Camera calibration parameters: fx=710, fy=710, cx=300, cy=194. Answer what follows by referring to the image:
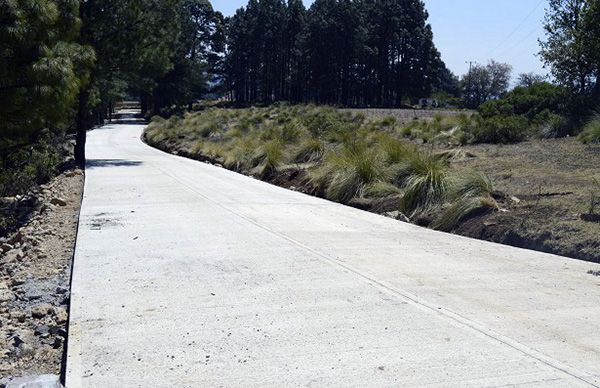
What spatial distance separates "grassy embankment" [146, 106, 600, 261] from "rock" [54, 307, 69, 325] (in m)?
6.46

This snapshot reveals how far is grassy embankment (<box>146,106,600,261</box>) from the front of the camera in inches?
420

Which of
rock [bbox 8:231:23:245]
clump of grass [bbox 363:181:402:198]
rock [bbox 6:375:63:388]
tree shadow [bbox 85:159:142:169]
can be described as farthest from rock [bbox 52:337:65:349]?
tree shadow [bbox 85:159:142:169]

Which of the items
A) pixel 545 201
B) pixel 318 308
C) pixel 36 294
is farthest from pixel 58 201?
pixel 318 308

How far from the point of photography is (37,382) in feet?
16.0

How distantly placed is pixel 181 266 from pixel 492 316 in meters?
3.75

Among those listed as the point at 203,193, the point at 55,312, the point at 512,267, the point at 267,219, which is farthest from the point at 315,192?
the point at 55,312

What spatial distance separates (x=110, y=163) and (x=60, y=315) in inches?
768

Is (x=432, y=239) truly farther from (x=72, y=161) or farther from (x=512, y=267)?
(x=72, y=161)

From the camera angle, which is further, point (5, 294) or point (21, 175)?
point (21, 175)

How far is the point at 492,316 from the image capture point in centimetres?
654

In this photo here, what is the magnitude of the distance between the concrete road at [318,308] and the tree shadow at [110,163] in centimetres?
1286

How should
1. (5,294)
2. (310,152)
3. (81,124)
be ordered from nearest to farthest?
(5,294) < (310,152) < (81,124)

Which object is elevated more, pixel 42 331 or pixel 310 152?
pixel 310 152

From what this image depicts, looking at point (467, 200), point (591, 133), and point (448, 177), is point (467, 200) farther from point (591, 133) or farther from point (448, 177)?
point (591, 133)
